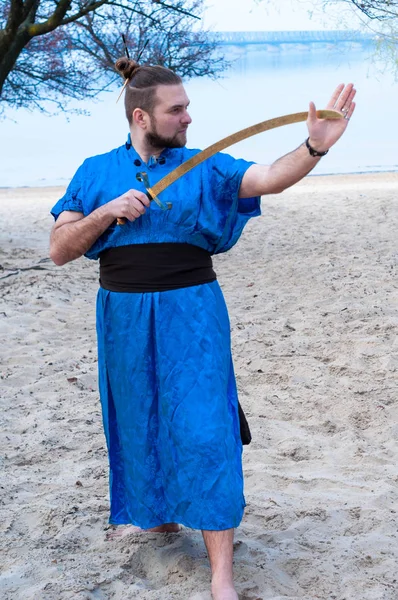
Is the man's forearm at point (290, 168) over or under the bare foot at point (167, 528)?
over

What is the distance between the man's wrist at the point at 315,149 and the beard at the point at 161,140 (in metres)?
0.43

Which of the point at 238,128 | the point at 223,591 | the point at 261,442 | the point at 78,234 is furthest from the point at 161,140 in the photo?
the point at 238,128

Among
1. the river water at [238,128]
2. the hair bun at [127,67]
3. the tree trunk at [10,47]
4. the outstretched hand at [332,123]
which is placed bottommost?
the river water at [238,128]

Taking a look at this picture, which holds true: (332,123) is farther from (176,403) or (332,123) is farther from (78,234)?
(176,403)

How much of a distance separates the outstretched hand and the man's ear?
1.76 feet

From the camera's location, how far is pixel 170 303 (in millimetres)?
2561

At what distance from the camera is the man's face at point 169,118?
251 centimetres

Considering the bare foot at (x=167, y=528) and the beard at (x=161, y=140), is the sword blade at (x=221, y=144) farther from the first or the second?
the bare foot at (x=167, y=528)

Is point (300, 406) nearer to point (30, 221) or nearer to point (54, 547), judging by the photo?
point (54, 547)

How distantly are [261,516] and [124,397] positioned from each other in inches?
35.4

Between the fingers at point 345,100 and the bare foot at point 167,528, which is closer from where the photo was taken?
the fingers at point 345,100

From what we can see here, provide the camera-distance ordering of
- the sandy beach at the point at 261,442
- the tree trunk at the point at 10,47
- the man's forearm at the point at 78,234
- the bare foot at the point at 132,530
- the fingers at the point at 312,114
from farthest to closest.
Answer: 1. the tree trunk at the point at 10,47
2. the bare foot at the point at 132,530
3. the sandy beach at the point at 261,442
4. the man's forearm at the point at 78,234
5. the fingers at the point at 312,114

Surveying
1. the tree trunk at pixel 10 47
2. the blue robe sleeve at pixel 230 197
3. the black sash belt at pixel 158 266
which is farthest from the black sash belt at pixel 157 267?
the tree trunk at pixel 10 47

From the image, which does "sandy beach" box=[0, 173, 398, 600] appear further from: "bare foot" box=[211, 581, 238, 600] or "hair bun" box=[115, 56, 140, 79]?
"hair bun" box=[115, 56, 140, 79]
